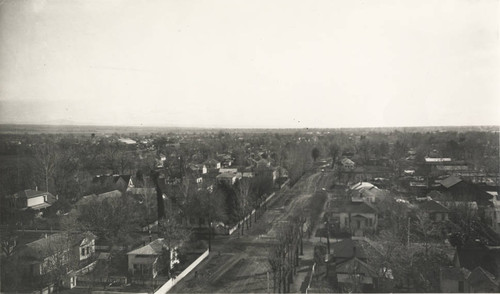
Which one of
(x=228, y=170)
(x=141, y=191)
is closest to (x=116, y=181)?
(x=141, y=191)

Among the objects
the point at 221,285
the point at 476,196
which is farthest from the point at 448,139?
the point at 221,285

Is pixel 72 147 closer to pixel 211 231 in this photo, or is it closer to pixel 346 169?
pixel 211 231

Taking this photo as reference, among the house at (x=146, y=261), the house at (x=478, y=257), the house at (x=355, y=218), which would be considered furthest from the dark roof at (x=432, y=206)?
the house at (x=146, y=261)

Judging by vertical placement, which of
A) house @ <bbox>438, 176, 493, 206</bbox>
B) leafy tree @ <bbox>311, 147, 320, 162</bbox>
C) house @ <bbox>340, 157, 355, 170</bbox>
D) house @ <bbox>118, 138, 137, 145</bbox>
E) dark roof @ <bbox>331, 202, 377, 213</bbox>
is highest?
house @ <bbox>118, 138, 137, 145</bbox>

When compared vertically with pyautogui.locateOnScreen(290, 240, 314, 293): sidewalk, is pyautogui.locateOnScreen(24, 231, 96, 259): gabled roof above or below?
above

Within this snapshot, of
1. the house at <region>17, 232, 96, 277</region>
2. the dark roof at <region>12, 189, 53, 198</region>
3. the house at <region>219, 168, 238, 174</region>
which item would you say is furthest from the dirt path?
the dark roof at <region>12, 189, 53, 198</region>

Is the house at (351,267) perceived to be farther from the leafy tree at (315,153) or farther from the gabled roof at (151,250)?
the leafy tree at (315,153)

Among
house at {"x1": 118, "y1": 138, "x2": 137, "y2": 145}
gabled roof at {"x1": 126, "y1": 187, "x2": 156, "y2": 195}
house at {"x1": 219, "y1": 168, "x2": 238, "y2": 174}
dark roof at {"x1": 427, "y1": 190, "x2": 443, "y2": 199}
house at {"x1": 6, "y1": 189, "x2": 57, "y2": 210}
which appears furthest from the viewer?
house at {"x1": 219, "y1": 168, "x2": 238, "y2": 174}

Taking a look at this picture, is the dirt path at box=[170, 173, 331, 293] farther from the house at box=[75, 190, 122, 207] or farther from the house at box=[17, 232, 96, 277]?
the house at box=[75, 190, 122, 207]
